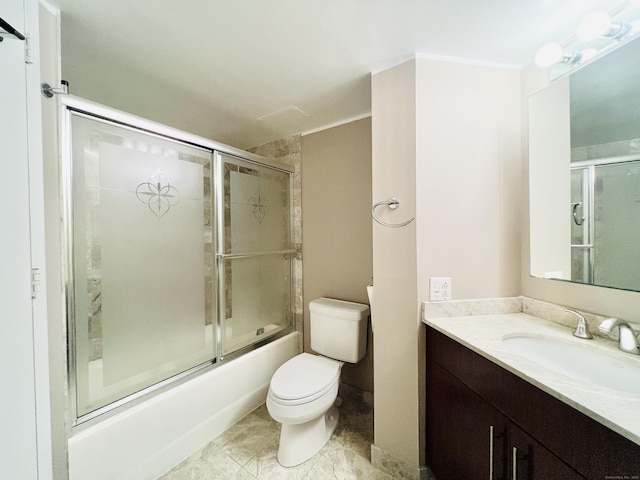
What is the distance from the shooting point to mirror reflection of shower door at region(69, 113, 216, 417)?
109cm

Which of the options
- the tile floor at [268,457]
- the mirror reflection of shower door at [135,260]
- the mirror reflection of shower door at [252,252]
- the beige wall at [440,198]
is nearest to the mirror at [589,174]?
the beige wall at [440,198]

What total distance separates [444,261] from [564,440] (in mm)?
721

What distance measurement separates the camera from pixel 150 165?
4.33ft

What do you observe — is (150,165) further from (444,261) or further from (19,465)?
(444,261)

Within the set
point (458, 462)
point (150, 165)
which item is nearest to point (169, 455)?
point (458, 462)

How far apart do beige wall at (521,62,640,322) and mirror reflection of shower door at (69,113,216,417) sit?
6.17 ft

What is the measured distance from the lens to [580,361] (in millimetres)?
880

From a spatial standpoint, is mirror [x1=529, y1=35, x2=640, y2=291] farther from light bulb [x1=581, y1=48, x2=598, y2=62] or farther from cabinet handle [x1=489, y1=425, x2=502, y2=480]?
cabinet handle [x1=489, y1=425, x2=502, y2=480]

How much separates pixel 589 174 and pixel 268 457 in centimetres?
216

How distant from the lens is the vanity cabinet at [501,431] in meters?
0.55

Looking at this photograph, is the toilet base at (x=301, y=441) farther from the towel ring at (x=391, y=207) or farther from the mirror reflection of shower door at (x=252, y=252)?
the towel ring at (x=391, y=207)

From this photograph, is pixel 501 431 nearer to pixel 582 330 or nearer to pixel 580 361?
pixel 580 361

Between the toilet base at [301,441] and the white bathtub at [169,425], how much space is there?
47cm

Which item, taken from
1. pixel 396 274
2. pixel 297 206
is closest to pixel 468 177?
pixel 396 274
